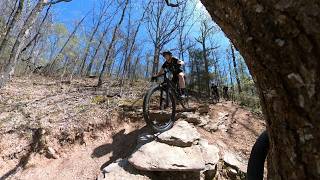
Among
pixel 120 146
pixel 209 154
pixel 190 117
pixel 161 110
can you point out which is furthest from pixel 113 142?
pixel 209 154

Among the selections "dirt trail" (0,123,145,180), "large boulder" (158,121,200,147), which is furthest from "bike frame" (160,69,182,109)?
"dirt trail" (0,123,145,180)

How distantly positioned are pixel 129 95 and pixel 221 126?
12.7 ft

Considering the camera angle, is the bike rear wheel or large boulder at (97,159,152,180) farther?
the bike rear wheel

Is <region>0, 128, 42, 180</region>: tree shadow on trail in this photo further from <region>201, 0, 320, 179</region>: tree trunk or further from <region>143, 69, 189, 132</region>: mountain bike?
<region>201, 0, 320, 179</region>: tree trunk

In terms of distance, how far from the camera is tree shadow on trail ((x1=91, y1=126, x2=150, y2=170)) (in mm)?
8688

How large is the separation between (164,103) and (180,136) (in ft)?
3.35

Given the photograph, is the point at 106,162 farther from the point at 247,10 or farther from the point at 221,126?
the point at 247,10

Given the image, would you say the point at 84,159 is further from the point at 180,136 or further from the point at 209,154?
the point at 209,154

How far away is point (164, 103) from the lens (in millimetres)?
8742

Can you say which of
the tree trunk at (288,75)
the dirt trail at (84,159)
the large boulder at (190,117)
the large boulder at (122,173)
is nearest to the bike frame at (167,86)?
the large boulder at (190,117)

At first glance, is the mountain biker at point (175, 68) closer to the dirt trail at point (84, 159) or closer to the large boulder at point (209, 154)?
the large boulder at point (209, 154)

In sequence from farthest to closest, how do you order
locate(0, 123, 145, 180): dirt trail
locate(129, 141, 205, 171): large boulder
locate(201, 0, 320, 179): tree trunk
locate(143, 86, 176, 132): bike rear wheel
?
locate(0, 123, 145, 180): dirt trail → locate(143, 86, 176, 132): bike rear wheel → locate(129, 141, 205, 171): large boulder → locate(201, 0, 320, 179): tree trunk

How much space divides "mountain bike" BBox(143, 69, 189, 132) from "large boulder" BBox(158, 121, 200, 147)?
0.21 metres

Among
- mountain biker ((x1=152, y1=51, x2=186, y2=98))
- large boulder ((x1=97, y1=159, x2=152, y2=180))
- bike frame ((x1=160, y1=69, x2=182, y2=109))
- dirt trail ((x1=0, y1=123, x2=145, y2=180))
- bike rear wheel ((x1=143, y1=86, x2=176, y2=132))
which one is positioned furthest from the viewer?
mountain biker ((x1=152, y1=51, x2=186, y2=98))
